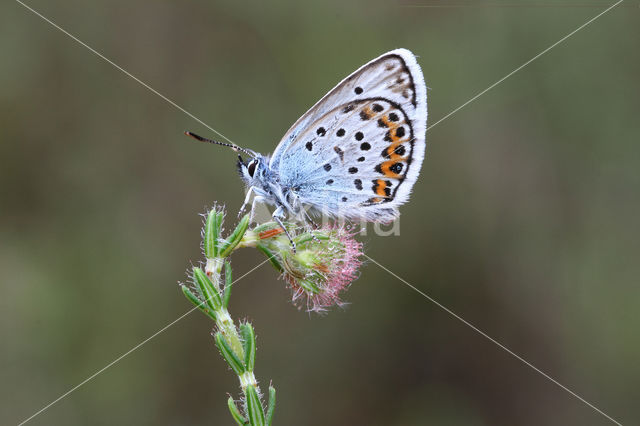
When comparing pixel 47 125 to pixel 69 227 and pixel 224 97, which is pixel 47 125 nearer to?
pixel 69 227

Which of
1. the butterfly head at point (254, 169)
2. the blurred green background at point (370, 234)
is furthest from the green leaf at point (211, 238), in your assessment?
the blurred green background at point (370, 234)

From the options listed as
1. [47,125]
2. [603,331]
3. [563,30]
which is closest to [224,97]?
[47,125]

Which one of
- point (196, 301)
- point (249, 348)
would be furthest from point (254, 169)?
point (249, 348)

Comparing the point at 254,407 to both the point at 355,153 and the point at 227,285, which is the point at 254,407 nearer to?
the point at 227,285

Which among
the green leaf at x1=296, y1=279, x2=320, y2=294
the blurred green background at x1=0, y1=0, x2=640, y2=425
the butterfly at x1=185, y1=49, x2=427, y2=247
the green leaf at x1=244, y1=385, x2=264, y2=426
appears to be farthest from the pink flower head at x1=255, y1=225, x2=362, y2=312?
the blurred green background at x1=0, y1=0, x2=640, y2=425

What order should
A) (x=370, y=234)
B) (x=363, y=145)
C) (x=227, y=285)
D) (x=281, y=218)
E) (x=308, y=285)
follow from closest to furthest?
(x=227, y=285) < (x=308, y=285) < (x=281, y=218) < (x=363, y=145) < (x=370, y=234)

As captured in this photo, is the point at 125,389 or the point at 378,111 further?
the point at 125,389

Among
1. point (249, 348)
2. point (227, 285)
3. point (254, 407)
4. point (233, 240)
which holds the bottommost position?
point (254, 407)
